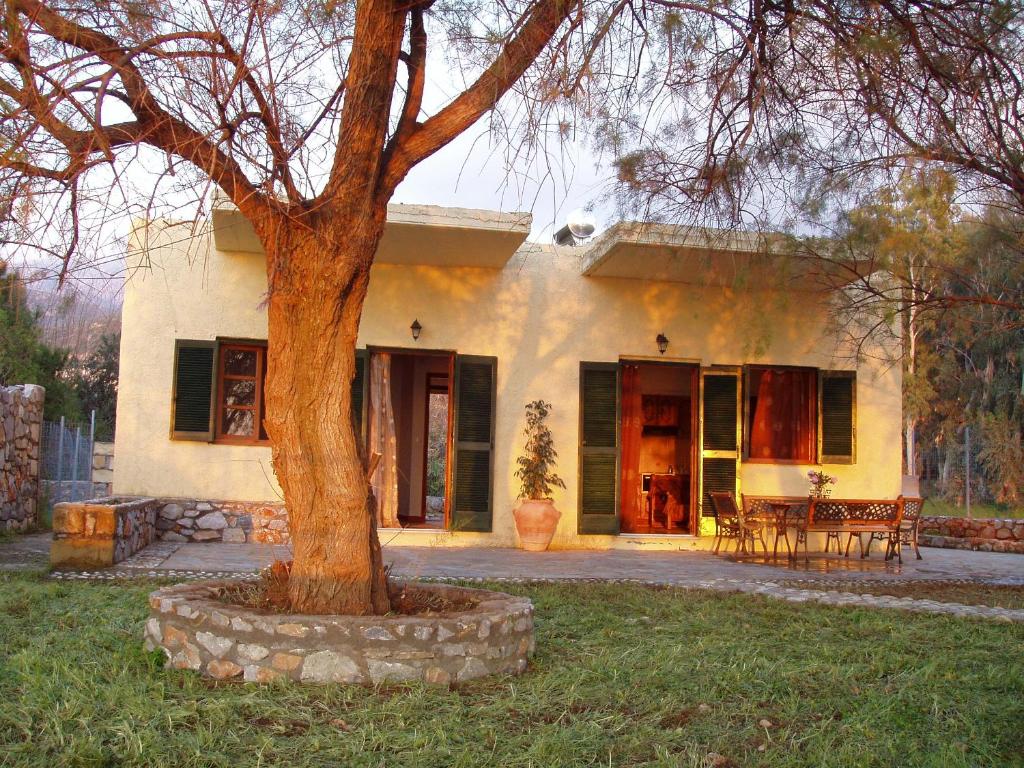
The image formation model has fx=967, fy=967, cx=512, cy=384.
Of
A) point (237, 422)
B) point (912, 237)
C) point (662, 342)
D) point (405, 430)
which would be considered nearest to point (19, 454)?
point (237, 422)

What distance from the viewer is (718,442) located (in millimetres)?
10320

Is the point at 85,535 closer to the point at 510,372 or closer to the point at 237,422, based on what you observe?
the point at 237,422

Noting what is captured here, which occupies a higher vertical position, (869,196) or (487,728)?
(869,196)

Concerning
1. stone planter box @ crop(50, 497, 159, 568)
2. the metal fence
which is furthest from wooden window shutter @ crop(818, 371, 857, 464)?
the metal fence

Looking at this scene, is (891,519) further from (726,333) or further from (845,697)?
(845,697)

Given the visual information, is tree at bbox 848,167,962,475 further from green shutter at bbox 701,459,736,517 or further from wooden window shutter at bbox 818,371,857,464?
green shutter at bbox 701,459,736,517

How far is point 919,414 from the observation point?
21.2m

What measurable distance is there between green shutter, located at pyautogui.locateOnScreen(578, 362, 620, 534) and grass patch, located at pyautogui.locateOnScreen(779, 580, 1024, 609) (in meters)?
2.69

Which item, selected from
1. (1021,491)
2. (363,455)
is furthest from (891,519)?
(1021,491)

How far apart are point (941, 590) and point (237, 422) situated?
665cm

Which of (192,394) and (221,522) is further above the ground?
(192,394)

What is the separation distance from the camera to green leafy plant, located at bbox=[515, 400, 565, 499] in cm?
982

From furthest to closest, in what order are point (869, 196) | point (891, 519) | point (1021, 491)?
point (1021, 491) → point (891, 519) → point (869, 196)

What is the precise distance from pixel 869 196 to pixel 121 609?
18.3ft
